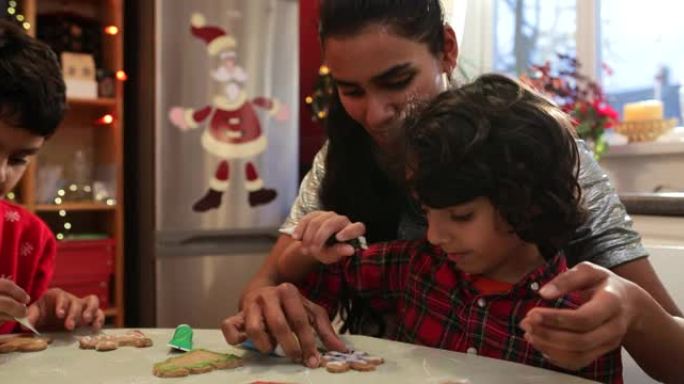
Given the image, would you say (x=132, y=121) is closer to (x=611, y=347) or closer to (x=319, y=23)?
(x=319, y=23)

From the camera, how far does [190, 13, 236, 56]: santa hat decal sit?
10.1 ft

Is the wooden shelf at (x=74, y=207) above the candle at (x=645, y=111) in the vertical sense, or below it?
below

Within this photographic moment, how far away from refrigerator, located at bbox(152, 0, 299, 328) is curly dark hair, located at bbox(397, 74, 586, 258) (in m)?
2.19

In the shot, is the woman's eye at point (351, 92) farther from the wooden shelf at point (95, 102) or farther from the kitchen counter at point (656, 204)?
the wooden shelf at point (95, 102)

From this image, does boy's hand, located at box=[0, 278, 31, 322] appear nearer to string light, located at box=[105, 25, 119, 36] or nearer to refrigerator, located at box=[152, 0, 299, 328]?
refrigerator, located at box=[152, 0, 299, 328]

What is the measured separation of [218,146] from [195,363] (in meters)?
2.38

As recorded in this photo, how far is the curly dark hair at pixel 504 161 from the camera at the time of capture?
0.94m

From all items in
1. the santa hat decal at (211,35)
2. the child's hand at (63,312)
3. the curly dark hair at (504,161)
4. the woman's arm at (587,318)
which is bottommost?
the child's hand at (63,312)

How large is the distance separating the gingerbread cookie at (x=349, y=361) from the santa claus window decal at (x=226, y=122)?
2301 millimetres

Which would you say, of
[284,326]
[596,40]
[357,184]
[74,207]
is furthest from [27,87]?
[596,40]

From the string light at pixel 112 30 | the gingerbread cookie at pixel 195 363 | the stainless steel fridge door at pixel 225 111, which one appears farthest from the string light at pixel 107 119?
the gingerbread cookie at pixel 195 363

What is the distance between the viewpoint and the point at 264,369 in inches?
32.6

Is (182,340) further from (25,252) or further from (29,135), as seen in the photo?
(25,252)

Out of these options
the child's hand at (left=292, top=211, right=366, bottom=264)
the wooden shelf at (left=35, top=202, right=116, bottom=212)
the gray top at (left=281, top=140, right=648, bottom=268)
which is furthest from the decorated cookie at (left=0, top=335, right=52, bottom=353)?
the wooden shelf at (left=35, top=202, right=116, bottom=212)
